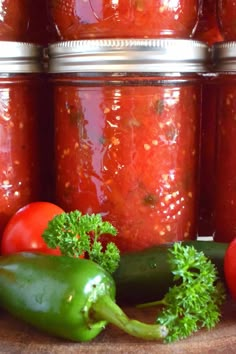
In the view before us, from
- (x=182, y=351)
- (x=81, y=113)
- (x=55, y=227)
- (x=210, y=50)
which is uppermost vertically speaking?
(x=210, y=50)

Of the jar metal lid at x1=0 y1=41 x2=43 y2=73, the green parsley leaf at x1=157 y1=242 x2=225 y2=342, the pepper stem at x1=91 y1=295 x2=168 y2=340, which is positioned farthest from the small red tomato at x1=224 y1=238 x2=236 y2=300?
the jar metal lid at x1=0 y1=41 x2=43 y2=73

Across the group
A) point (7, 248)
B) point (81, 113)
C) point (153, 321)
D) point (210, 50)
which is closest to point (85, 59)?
point (81, 113)

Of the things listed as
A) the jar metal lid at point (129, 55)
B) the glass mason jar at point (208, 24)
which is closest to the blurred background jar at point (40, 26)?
the jar metal lid at point (129, 55)

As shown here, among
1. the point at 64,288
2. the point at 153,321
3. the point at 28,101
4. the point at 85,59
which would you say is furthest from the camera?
the point at 28,101

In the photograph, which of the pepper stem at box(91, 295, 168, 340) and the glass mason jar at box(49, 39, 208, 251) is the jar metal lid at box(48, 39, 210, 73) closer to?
the glass mason jar at box(49, 39, 208, 251)

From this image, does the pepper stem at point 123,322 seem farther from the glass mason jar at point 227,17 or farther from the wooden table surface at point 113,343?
the glass mason jar at point 227,17

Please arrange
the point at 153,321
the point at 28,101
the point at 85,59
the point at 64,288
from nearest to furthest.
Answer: the point at 64,288 < the point at 153,321 < the point at 85,59 < the point at 28,101

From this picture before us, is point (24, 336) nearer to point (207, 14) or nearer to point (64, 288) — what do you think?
point (64, 288)

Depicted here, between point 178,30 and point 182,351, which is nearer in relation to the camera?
point 182,351
